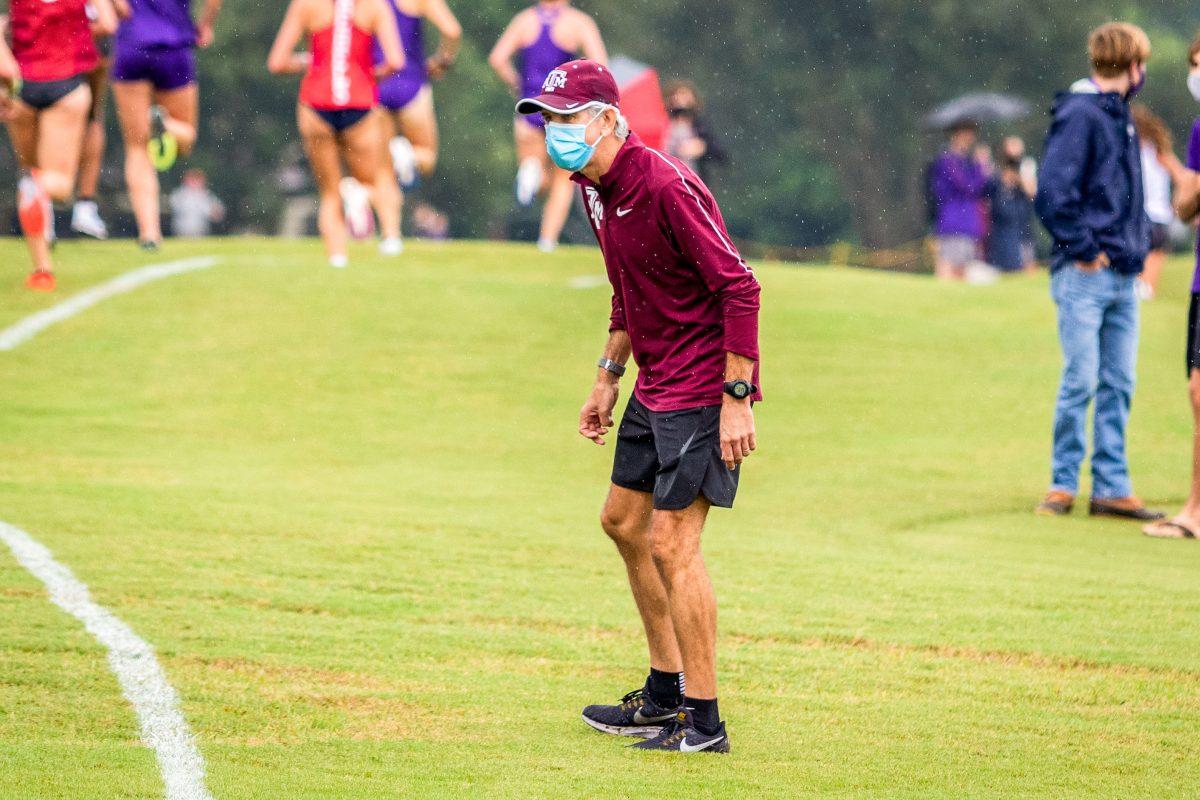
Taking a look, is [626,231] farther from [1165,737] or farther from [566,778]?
[1165,737]

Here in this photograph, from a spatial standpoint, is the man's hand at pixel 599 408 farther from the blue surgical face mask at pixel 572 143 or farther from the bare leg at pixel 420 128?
the bare leg at pixel 420 128

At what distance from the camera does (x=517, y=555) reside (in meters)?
8.54

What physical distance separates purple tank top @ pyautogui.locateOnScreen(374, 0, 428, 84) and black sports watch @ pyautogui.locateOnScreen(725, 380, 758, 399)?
12.0m

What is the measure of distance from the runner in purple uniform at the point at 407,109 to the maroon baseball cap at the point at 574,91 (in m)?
10.9

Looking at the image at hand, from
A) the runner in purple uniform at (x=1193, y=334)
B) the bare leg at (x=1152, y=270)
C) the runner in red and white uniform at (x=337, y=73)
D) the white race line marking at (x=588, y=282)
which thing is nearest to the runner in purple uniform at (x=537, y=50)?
the white race line marking at (x=588, y=282)

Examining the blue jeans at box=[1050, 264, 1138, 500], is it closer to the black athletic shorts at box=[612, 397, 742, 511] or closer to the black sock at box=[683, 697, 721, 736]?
the black athletic shorts at box=[612, 397, 742, 511]

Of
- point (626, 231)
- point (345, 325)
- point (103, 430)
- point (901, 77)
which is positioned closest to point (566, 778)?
point (626, 231)

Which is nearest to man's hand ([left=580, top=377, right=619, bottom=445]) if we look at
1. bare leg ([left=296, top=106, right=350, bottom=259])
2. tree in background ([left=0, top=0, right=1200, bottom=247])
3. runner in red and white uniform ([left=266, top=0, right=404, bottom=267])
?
runner in red and white uniform ([left=266, top=0, right=404, bottom=267])

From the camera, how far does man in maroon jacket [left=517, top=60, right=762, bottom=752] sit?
5.38 metres

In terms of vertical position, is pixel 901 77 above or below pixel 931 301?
above

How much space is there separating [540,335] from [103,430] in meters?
4.32

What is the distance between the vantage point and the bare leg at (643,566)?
573 cm

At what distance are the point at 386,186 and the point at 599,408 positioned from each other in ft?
35.5

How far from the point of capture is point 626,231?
5512mm
